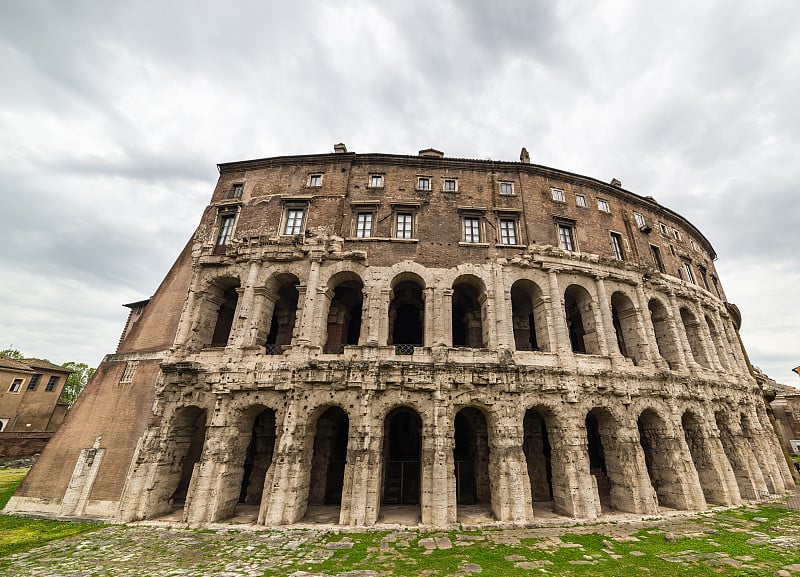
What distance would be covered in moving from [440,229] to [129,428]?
17.1 m

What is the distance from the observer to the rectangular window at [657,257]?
20.9 metres

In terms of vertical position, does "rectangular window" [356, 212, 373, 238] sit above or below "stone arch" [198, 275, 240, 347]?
above

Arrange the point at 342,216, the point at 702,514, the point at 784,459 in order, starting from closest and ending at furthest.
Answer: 1. the point at 702,514
2. the point at 342,216
3. the point at 784,459

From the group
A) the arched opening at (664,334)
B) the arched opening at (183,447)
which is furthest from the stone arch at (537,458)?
the arched opening at (183,447)

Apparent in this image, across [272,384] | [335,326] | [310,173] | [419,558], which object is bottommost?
[419,558]

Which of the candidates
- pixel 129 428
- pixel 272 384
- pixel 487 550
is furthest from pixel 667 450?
pixel 129 428

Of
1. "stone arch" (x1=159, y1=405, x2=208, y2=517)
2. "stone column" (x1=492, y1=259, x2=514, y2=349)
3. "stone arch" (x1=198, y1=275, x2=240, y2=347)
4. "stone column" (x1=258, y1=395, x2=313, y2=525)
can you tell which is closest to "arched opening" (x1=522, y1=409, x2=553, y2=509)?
"stone column" (x1=492, y1=259, x2=514, y2=349)

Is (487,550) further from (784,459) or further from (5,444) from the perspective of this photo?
(5,444)

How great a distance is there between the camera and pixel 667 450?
1538 cm

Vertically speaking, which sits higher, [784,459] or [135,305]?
[135,305]

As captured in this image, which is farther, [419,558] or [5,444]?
[5,444]

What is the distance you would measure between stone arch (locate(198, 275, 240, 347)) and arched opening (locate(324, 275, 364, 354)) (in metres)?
4.76

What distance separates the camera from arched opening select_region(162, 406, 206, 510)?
45.8 feet

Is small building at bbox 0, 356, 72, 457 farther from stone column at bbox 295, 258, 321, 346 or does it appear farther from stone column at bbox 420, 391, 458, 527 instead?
stone column at bbox 420, 391, 458, 527
